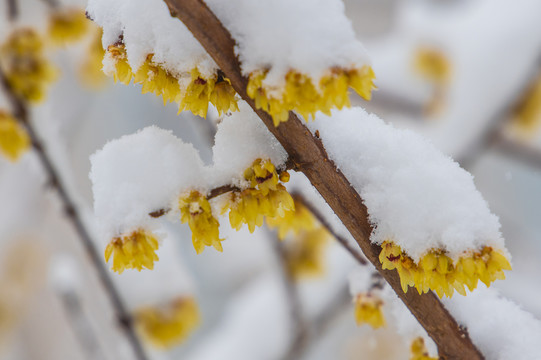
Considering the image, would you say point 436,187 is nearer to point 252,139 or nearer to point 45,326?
point 252,139

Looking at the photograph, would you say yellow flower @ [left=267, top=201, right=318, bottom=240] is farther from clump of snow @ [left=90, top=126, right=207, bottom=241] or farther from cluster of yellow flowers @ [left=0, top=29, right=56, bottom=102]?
cluster of yellow flowers @ [left=0, top=29, right=56, bottom=102]

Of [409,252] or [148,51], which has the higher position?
[148,51]

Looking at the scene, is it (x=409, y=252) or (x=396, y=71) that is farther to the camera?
(x=396, y=71)

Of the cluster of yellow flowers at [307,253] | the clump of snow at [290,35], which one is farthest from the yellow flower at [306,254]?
the clump of snow at [290,35]

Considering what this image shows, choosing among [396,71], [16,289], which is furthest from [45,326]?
[396,71]

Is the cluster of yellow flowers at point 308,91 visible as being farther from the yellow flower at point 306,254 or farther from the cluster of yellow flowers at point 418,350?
the yellow flower at point 306,254

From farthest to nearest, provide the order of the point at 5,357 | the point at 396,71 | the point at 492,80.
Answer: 1. the point at 5,357
2. the point at 396,71
3. the point at 492,80
